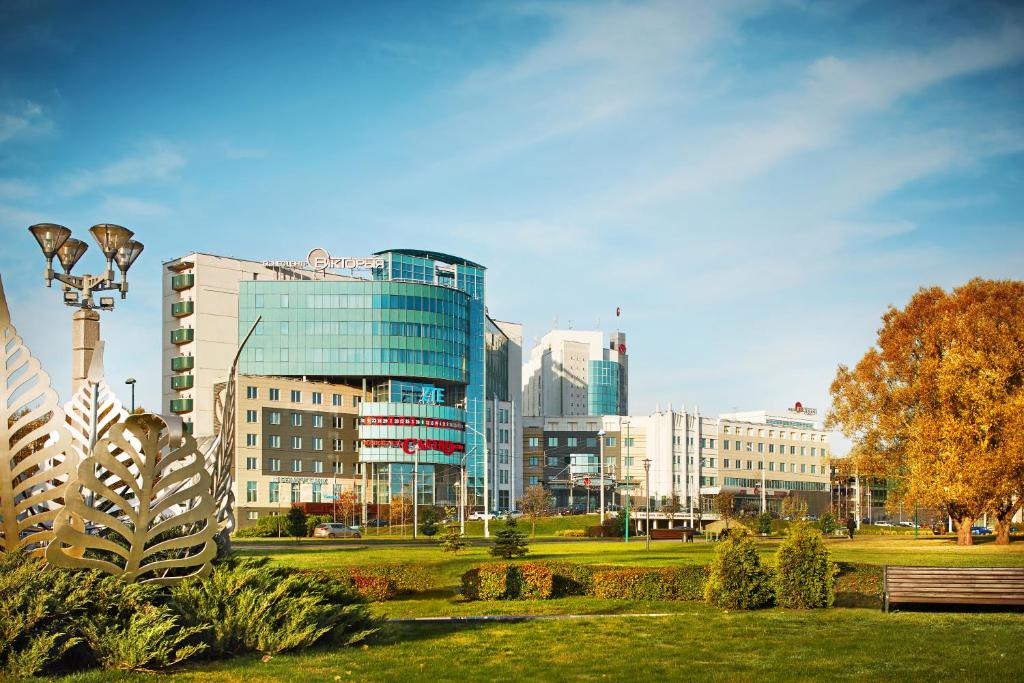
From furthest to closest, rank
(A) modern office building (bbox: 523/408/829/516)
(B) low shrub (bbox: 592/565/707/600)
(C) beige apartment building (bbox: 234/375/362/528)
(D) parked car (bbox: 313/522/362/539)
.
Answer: (A) modern office building (bbox: 523/408/829/516) → (C) beige apartment building (bbox: 234/375/362/528) → (D) parked car (bbox: 313/522/362/539) → (B) low shrub (bbox: 592/565/707/600)

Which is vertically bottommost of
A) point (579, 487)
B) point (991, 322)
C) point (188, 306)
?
point (579, 487)

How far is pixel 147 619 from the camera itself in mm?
14781

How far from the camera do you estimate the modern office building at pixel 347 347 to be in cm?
11525

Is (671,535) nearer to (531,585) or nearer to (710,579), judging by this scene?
(531,585)

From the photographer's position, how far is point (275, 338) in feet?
382

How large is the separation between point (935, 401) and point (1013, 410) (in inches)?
253

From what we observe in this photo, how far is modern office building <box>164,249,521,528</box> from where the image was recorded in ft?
378

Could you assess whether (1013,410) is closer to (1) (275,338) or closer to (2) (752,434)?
(1) (275,338)

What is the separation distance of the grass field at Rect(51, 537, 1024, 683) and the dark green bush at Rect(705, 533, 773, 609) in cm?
47

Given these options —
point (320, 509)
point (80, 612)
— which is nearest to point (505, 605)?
point (80, 612)

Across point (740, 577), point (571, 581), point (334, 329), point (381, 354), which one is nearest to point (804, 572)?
point (740, 577)

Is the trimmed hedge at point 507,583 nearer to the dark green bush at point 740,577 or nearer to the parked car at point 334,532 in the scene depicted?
the dark green bush at point 740,577

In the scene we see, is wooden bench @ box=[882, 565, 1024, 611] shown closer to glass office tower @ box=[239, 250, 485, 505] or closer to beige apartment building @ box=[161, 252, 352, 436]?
glass office tower @ box=[239, 250, 485, 505]

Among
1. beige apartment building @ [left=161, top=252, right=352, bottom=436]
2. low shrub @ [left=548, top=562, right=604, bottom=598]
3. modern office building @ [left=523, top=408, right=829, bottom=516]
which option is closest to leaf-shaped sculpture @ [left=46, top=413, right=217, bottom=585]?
low shrub @ [left=548, top=562, right=604, bottom=598]
